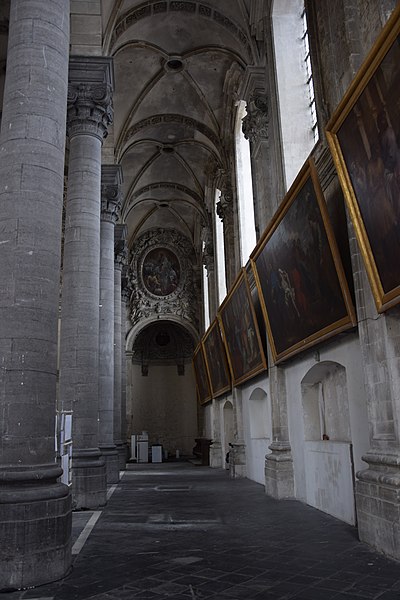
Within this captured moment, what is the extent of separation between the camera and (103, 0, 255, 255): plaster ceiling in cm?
1362

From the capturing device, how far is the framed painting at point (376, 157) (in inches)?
181

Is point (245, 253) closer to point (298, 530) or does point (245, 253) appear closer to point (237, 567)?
point (298, 530)

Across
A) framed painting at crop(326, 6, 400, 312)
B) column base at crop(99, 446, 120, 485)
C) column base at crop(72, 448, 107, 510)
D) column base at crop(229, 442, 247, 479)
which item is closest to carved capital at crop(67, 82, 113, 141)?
framed painting at crop(326, 6, 400, 312)

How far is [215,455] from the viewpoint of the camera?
18.7m

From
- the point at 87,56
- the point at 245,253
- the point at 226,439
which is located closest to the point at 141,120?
the point at 245,253

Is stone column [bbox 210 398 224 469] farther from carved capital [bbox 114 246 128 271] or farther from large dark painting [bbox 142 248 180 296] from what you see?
large dark painting [bbox 142 248 180 296]

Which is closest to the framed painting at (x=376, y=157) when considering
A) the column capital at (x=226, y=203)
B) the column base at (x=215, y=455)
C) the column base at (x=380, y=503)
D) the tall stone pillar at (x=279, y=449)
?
the column base at (x=380, y=503)

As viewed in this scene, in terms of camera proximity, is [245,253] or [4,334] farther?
[245,253]

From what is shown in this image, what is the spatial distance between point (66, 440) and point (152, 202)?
1790 cm

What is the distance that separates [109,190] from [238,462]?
767 centimetres

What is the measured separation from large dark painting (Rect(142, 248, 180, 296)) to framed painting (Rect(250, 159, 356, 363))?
17.5 meters

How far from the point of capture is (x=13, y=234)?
4996 mm

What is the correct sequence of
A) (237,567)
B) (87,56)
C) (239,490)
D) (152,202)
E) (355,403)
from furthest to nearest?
1. (152,202)
2. (239,490)
3. (87,56)
4. (355,403)
5. (237,567)

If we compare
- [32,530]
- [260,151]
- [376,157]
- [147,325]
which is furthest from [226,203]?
[32,530]
